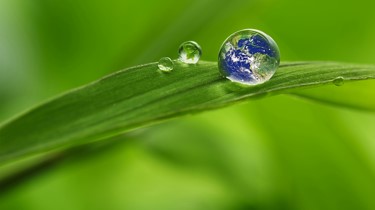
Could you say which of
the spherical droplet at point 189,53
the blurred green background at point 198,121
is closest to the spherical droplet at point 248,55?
the spherical droplet at point 189,53

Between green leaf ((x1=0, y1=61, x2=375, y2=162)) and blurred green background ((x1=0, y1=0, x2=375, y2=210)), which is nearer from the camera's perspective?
green leaf ((x1=0, y1=61, x2=375, y2=162))

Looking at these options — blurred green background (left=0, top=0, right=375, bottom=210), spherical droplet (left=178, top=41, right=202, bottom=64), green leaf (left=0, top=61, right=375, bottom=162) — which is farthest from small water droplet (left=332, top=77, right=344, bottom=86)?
blurred green background (left=0, top=0, right=375, bottom=210)

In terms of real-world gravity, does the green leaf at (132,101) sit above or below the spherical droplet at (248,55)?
below

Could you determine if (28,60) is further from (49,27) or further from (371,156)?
(371,156)

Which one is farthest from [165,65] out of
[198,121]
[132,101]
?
[198,121]

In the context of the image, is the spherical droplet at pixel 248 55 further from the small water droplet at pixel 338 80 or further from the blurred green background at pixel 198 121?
the blurred green background at pixel 198 121

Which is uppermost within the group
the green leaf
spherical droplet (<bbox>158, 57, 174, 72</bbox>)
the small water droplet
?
spherical droplet (<bbox>158, 57, 174, 72</bbox>)

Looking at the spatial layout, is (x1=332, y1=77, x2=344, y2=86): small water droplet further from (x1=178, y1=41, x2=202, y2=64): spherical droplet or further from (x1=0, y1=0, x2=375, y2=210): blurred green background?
(x1=0, y1=0, x2=375, y2=210): blurred green background

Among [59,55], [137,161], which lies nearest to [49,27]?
[59,55]
